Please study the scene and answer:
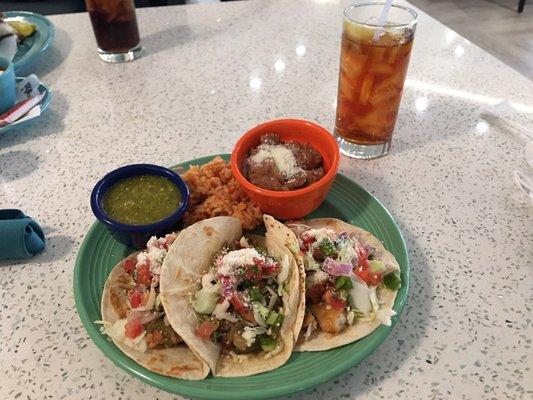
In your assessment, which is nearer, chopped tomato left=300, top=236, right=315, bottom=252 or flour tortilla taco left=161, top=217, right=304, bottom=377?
flour tortilla taco left=161, top=217, right=304, bottom=377

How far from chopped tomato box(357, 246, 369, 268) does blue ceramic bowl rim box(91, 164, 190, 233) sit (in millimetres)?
556

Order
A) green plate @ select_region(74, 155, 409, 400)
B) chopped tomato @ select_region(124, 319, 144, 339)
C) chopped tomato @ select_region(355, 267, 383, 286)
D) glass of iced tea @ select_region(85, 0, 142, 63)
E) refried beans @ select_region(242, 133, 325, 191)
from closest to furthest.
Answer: green plate @ select_region(74, 155, 409, 400), chopped tomato @ select_region(124, 319, 144, 339), chopped tomato @ select_region(355, 267, 383, 286), refried beans @ select_region(242, 133, 325, 191), glass of iced tea @ select_region(85, 0, 142, 63)

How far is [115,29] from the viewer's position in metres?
2.42

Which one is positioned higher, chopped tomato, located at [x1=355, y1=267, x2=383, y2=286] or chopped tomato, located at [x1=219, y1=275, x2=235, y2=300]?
chopped tomato, located at [x1=219, y1=275, x2=235, y2=300]

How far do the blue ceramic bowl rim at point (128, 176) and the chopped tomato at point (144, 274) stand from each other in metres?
0.12

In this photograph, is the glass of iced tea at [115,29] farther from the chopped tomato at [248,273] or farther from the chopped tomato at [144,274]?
the chopped tomato at [248,273]

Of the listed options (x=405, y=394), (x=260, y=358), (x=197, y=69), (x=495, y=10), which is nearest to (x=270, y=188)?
(x=260, y=358)

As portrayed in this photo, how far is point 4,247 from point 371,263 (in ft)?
3.67

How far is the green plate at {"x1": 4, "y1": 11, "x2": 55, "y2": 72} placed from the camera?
2348 mm

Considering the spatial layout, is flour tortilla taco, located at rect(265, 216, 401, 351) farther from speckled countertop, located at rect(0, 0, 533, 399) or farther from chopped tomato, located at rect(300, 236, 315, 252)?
speckled countertop, located at rect(0, 0, 533, 399)

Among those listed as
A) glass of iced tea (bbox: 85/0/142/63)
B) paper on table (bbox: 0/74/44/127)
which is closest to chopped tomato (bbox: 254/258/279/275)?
paper on table (bbox: 0/74/44/127)

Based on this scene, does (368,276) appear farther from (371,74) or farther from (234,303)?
(371,74)

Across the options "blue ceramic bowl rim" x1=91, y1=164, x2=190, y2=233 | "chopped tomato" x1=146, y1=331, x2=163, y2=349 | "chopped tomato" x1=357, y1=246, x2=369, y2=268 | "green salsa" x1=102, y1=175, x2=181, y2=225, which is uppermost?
"blue ceramic bowl rim" x1=91, y1=164, x2=190, y2=233

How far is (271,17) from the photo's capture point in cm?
298
